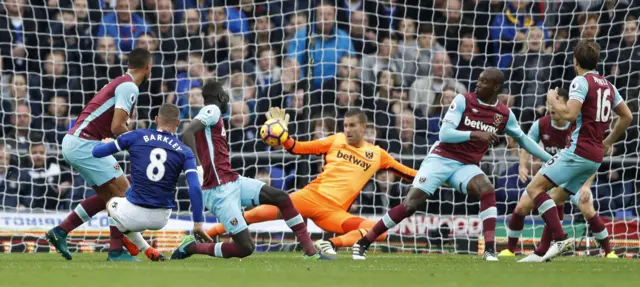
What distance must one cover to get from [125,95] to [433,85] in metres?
5.75

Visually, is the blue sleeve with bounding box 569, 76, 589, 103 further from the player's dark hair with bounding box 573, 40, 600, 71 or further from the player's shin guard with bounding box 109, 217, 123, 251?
the player's shin guard with bounding box 109, 217, 123, 251

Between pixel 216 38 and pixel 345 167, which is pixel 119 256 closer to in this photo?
pixel 345 167

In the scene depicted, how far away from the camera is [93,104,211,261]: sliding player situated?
7633mm

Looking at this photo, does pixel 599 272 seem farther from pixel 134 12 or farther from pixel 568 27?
pixel 134 12

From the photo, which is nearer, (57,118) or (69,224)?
(69,224)

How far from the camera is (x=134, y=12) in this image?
13250 mm

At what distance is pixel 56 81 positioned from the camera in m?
13.0

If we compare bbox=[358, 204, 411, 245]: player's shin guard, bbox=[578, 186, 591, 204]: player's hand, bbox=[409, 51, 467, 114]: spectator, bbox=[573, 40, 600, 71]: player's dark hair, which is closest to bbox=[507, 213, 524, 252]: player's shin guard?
bbox=[578, 186, 591, 204]: player's hand

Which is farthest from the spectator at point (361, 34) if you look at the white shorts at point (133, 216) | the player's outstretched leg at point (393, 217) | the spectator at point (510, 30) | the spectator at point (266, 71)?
the white shorts at point (133, 216)

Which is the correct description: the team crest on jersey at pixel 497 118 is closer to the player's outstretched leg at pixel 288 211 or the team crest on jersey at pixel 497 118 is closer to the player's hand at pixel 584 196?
the player's outstretched leg at pixel 288 211

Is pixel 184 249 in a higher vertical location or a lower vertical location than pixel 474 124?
lower

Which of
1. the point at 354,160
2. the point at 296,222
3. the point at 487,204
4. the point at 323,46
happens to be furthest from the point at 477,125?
the point at 323,46

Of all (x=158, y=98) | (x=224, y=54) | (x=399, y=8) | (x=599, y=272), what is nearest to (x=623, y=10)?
(x=399, y=8)

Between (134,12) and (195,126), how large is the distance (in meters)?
5.55
